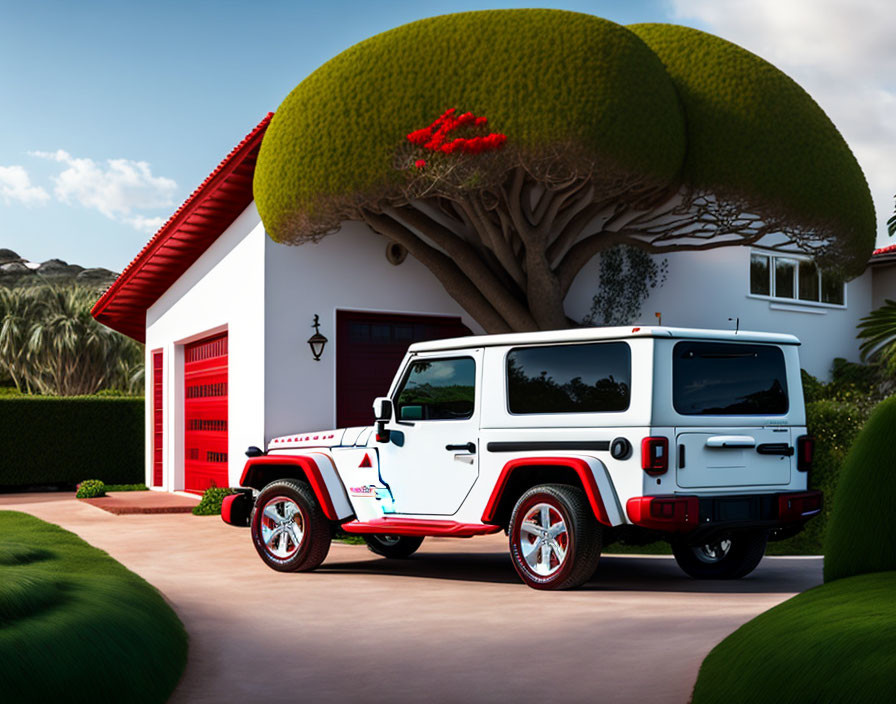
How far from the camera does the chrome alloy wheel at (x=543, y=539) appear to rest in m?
8.98

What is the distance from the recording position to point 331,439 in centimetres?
1071

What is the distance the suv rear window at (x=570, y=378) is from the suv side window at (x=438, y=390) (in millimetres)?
441

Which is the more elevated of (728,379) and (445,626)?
(728,379)

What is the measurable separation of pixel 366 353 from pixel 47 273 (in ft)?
340

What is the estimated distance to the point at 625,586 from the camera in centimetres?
951

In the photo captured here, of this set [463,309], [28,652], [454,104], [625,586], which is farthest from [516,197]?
[28,652]

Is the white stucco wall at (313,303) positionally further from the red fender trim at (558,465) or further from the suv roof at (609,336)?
the red fender trim at (558,465)

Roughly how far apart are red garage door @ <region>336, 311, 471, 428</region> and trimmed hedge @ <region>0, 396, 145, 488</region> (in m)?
11.3

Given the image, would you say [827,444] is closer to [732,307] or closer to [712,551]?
[712,551]

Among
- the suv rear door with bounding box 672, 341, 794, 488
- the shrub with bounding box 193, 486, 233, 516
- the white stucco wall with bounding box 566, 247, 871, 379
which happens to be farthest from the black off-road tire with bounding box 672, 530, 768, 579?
the shrub with bounding box 193, 486, 233, 516

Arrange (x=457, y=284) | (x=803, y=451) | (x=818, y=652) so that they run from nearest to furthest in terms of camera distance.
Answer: (x=818, y=652)
(x=803, y=451)
(x=457, y=284)

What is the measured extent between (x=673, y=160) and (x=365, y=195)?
3.93 m

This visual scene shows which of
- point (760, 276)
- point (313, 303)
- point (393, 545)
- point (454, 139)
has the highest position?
point (454, 139)

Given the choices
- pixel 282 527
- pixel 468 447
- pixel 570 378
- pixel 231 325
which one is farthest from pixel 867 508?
pixel 231 325
